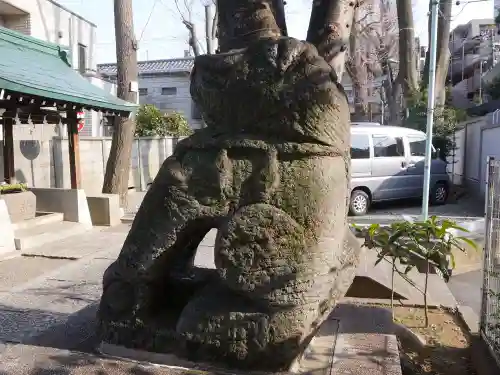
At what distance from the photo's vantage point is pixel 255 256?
2.59m

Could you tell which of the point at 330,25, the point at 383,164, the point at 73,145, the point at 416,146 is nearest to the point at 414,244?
the point at 330,25

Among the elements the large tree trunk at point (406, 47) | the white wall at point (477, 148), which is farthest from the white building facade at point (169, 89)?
the white wall at point (477, 148)

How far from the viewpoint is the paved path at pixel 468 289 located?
5.94 metres

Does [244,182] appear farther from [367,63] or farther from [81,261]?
[367,63]

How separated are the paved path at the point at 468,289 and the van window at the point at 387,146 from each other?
5.20m

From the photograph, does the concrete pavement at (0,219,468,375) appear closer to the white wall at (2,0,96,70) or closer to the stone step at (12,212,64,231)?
the stone step at (12,212,64,231)

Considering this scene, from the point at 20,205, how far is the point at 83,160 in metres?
4.51

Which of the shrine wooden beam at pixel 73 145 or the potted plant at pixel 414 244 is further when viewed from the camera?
the shrine wooden beam at pixel 73 145

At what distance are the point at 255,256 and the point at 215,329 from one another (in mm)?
458

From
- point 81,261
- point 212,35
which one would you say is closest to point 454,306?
point 81,261

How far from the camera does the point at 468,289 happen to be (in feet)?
21.1

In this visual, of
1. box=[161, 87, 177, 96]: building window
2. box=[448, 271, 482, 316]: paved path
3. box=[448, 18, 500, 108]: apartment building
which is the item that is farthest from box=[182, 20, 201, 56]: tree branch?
box=[448, 18, 500, 108]: apartment building

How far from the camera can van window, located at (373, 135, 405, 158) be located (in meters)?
11.8

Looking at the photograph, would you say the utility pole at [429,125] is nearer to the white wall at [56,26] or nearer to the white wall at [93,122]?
the white wall at [56,26]
